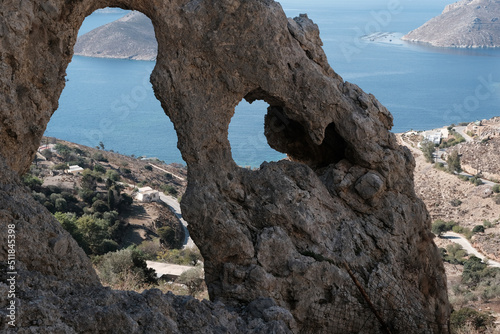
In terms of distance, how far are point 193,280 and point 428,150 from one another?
56523mm

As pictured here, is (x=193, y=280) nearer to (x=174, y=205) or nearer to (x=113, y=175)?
(x=174, y=205)

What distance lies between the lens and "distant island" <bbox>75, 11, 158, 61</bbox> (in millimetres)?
106688

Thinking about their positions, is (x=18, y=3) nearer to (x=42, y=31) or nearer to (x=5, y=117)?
(x=42, y=31)

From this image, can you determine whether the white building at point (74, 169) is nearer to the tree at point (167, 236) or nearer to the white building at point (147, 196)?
the white building at point (147, 196)

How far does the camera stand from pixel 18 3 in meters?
6.91

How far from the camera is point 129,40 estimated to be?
10962 centimetres

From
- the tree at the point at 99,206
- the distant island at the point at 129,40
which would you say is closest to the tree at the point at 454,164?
the tree at the point at 99,206

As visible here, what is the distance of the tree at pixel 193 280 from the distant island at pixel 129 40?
9408 centimetres

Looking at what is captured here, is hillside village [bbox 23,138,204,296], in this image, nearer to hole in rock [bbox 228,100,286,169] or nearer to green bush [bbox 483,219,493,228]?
hole in rock [bbox 228,100,286,169]

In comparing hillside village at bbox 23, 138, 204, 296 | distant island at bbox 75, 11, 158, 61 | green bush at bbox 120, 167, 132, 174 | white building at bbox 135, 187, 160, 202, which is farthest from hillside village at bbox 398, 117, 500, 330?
distant island at bbox 75, 11, 158, 61

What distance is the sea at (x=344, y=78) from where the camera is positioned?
72062mm

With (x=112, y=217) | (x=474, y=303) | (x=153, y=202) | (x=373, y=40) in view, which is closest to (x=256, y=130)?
(x=153, y=202)

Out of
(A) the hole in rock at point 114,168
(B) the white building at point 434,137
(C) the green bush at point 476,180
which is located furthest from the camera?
(B) the white building at point 434,137

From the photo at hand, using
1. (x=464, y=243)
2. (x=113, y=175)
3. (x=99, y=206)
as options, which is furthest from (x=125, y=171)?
(x=464, y=243)
